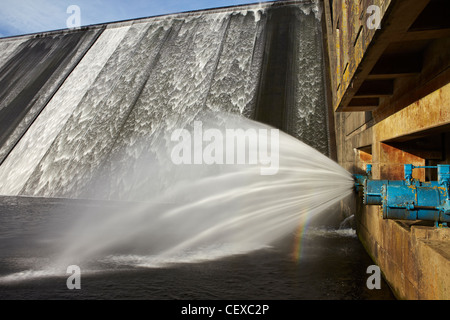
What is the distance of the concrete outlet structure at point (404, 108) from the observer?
3510 mm

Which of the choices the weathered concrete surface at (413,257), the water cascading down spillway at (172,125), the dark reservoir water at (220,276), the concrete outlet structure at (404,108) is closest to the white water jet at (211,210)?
the water cascading down spillway at (172,125)

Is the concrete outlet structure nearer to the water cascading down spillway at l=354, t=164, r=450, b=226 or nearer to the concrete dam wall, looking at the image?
the water cascading down spillway at l=354, t=164, r=450, b=226

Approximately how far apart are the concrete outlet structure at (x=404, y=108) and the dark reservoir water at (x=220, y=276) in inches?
24.9

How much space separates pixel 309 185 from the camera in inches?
549

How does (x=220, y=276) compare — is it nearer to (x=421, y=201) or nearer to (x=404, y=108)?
(x=421, y=201)

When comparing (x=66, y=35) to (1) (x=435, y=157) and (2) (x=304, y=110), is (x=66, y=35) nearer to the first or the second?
(2) (x=304, y=110)

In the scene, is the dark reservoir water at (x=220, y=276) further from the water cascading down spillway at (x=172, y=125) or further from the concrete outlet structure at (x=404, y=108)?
the water cascading down spillway at (x=172, y=125)

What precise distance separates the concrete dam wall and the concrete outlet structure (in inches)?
311

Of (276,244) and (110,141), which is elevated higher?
(110,141)

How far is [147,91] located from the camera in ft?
65.1

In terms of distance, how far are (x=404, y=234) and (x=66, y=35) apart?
30.4 meters

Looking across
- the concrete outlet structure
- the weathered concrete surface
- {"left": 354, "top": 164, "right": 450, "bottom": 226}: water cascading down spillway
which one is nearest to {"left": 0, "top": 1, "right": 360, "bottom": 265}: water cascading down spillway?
the concrete outlet structure

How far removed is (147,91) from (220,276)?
50.8 ft
